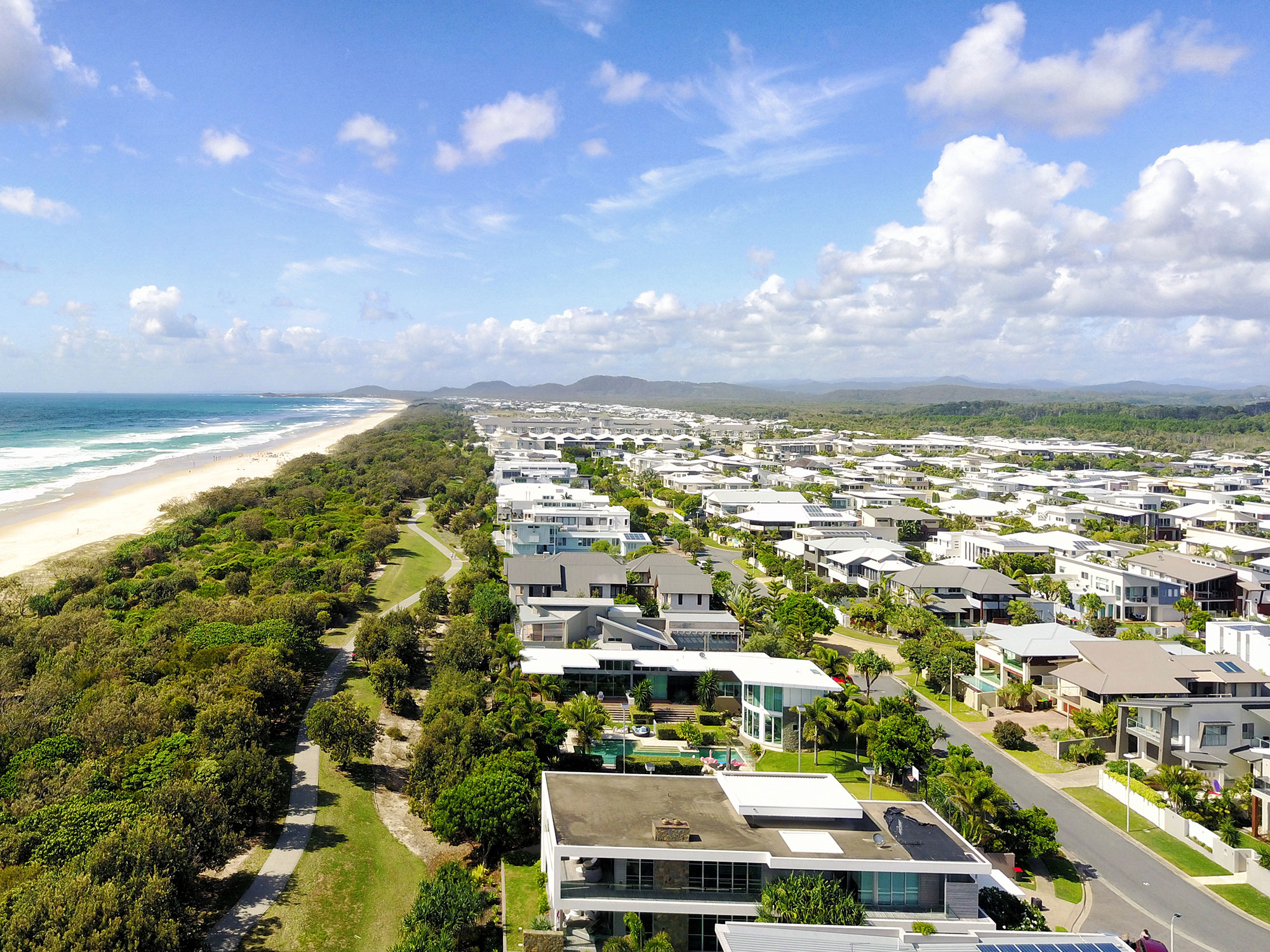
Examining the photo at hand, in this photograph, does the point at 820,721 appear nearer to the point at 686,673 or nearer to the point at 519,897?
the point at 686,673

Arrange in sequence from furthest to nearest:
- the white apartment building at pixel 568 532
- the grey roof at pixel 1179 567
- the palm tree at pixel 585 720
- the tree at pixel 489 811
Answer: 1. the white apartment building at pixel 568 532
2. the grey roof at pixel 1179 567
3. the palm tree at pixel 585 720
4. the tree at pixel 489 811

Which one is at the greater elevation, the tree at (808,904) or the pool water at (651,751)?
the tree at (808,904)

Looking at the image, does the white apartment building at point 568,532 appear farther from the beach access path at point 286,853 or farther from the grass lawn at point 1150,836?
the grass lawn at point 1150,836

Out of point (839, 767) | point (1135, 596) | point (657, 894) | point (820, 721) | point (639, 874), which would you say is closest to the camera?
point (657, 894)

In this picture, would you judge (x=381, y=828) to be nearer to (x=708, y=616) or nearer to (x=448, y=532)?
(x=708, y=616)

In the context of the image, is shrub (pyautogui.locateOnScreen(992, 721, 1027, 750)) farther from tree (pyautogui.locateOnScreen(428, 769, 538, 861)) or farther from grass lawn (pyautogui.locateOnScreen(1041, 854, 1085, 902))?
tree (pyautogui.locateOnScreen(428, 769, 538, 861))

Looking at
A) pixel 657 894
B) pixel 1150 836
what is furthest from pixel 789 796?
pixel 1150 836

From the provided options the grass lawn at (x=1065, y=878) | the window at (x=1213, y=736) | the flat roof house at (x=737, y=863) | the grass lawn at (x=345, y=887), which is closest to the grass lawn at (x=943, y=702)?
the window at (x=1213, y=736)
